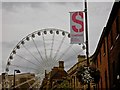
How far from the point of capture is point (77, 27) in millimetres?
23078

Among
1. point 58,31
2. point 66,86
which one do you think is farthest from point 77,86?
point 58,31

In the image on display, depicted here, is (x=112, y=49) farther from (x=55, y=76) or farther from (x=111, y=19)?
(x=55, y=76)

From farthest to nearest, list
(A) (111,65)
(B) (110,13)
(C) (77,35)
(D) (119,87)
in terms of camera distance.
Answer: (A) (111,65) < (B) (110,13) < (D) (119,87) < (C) (77,35)

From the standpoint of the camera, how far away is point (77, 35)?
23.2 meters

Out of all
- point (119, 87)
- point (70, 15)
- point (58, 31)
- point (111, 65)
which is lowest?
point (119, 87)

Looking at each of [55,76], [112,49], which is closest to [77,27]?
[112,49]

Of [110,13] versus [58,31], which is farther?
[58,31]

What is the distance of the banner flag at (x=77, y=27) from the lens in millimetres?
23014

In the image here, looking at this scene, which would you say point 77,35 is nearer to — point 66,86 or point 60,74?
point 66,86

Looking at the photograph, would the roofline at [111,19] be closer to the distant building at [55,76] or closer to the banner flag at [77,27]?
the banner flag at [77,27]

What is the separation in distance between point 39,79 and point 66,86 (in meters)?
11.9

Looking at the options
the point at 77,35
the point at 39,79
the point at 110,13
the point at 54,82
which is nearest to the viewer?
the point at 77,35

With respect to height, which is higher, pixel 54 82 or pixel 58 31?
pixel 58 31

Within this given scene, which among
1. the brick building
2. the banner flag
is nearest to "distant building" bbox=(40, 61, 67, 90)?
the brick building
